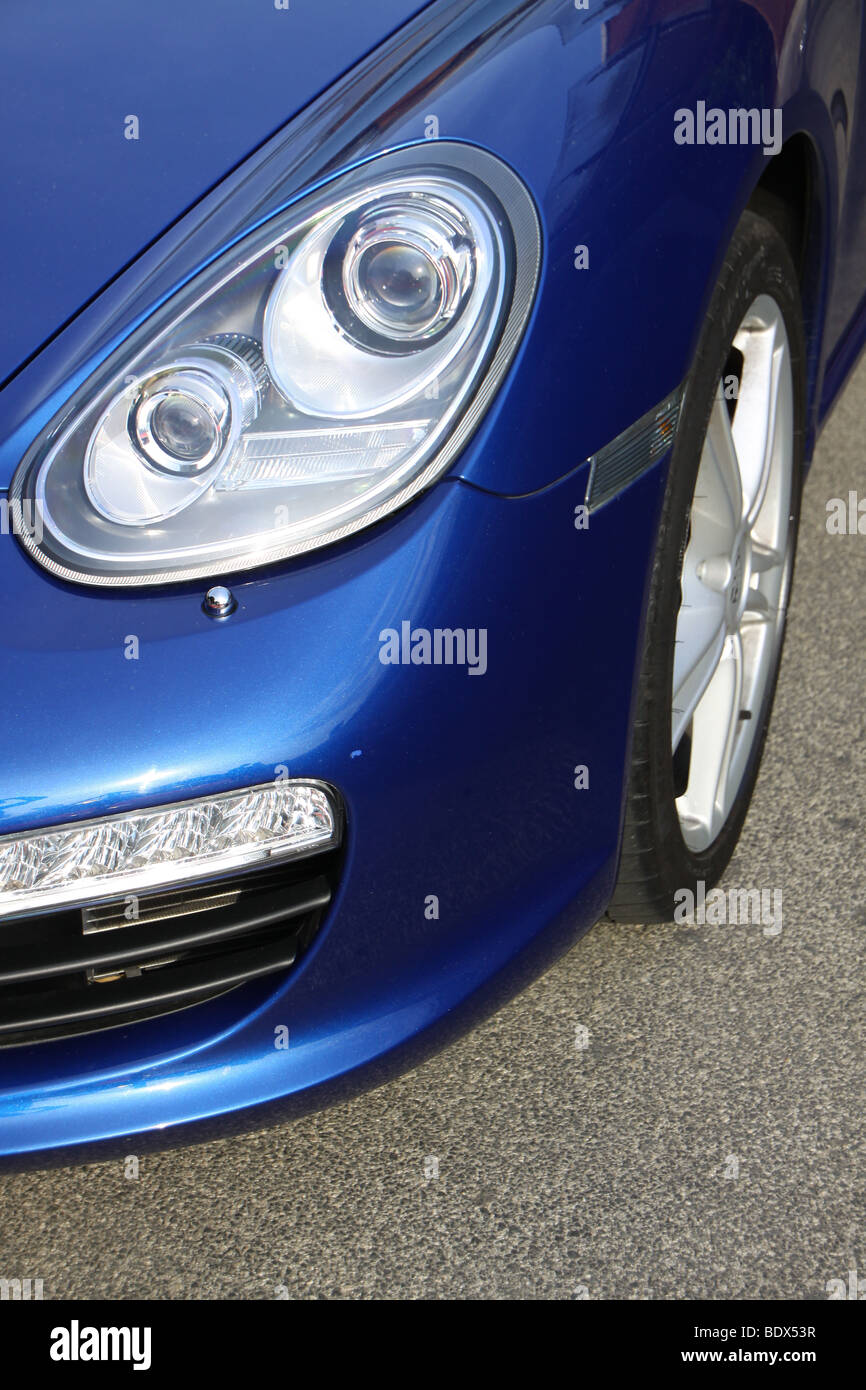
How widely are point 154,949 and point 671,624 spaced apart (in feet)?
2.15

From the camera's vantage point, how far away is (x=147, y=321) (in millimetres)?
1378

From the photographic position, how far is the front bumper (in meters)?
1.25

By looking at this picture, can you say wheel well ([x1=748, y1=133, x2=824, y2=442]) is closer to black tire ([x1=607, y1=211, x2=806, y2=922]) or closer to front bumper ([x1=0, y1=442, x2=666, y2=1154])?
black tire ([x1=607, y1=211, x2=806, y2=922])

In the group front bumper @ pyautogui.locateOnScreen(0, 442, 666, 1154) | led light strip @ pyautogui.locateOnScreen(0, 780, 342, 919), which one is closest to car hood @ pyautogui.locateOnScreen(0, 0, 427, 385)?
front bumper @ pyautogui.locateOnScreen(0, 442, 666, 1154)

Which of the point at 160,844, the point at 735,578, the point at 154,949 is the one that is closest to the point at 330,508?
the point at 160,844

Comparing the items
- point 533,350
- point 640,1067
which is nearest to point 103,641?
point 533,350

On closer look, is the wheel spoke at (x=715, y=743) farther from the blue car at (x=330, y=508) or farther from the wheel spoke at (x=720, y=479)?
the blue car at (x=330, y=508)

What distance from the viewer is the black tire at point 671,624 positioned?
1540 millimetres

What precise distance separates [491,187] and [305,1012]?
2.63ft

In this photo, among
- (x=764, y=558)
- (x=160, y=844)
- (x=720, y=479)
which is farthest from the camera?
(x=764, y=558)

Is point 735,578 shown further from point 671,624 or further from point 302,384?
point 302,384

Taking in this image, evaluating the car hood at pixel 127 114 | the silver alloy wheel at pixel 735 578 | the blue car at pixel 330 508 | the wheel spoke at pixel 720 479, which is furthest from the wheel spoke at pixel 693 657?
the car hood at pixel 127 114

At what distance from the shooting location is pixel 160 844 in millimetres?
1269

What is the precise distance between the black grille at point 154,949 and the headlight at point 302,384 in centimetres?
31
